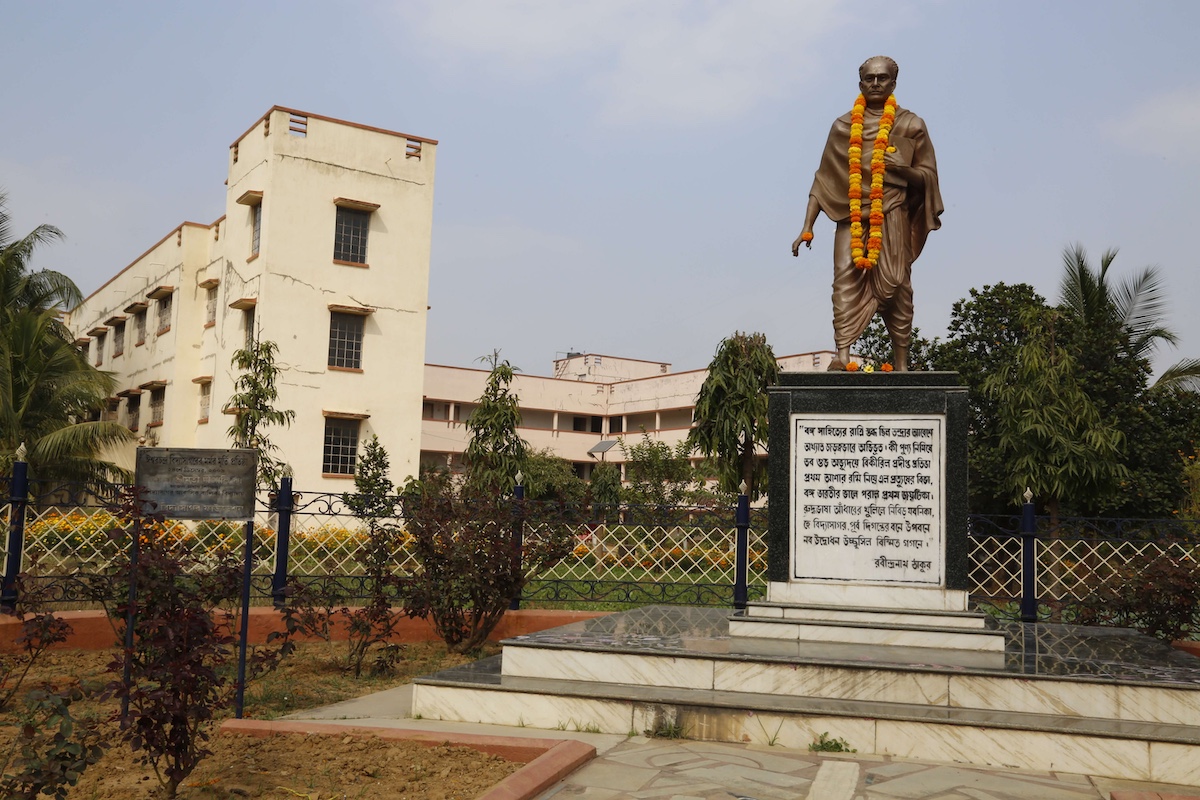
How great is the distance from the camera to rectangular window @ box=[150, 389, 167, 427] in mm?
28234

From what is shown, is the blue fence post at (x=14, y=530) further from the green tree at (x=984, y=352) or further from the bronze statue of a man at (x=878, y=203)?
the green tree at (x=984, y=352)

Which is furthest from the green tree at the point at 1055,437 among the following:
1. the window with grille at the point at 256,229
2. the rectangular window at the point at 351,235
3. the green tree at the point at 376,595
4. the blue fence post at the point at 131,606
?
the window with grille at the point at 256,229

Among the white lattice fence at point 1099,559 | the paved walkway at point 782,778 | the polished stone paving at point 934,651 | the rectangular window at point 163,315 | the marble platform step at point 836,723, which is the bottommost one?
the paved walkway at point 782,778

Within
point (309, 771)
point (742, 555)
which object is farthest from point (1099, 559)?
point (309, 771)

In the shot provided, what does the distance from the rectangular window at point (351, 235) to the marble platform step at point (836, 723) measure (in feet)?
64.0

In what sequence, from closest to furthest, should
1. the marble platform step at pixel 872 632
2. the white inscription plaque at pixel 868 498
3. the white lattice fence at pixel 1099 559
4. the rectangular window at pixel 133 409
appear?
the marble platform step at pixel 872 632, the white inscription plaque at pixel 868 498, the white lattice fence at pixel 1099 559, the rectangular window at pixel 133 409

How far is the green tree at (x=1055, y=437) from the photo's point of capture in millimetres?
16156

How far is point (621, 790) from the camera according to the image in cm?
446

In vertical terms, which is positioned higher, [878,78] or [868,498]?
[878,78]

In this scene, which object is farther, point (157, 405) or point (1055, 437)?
point (157, 405)

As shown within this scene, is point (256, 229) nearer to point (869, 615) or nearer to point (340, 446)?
point (340, 446)

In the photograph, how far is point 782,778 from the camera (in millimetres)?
4695

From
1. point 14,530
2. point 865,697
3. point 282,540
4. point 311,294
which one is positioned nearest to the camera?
point 865,697

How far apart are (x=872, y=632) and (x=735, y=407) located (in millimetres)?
12879
